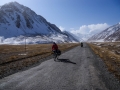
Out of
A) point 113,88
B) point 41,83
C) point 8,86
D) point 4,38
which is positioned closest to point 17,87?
point 8,86

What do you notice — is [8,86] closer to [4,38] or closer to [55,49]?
[55,49]

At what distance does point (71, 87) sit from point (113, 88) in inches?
101

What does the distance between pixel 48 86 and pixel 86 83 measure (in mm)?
2582

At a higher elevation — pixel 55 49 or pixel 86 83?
pixel 55 49

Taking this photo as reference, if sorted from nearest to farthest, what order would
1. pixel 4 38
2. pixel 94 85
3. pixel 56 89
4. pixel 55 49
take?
pixel 56 89
pixel 94 85
pixel 55 49
pixel 4 38

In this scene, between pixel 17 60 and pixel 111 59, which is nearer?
pixel 17 60

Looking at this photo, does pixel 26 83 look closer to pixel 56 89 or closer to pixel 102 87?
pixel 56 89

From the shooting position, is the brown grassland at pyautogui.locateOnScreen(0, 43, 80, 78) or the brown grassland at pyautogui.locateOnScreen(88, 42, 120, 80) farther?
the brown grassland at pyautogui.locateOnScreen(0, 43, 80, 78)

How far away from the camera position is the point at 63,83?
890 cm

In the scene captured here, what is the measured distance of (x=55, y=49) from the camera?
21.2m

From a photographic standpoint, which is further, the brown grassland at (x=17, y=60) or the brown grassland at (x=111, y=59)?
the brown grassland at (x=17, y=60)

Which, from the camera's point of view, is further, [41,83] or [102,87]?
[41,83]

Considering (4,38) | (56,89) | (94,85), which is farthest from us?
(4,38)

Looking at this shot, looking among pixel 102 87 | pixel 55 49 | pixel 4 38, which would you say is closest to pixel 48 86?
pixel 102 87
